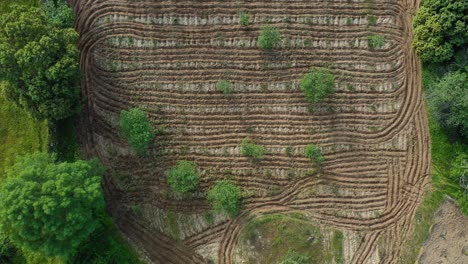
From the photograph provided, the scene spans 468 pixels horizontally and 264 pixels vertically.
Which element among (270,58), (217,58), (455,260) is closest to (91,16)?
(217,58)

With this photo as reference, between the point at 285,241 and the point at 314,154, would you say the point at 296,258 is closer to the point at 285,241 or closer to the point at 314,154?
the point at 285,241

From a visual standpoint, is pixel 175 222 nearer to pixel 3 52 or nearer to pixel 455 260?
pixel 3 52

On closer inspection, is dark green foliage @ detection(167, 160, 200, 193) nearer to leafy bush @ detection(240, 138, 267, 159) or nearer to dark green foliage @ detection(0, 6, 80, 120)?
leafy bush @ detection(240, 138, 267, 159)

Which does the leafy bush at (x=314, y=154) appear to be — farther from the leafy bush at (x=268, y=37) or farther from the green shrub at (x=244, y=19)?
the green shrub at (x=244, y=19)

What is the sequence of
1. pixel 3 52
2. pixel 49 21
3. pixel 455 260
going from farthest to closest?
pixel 455 260 < pixel 49 21 < pixel 3 52

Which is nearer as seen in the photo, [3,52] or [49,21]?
[3,52]

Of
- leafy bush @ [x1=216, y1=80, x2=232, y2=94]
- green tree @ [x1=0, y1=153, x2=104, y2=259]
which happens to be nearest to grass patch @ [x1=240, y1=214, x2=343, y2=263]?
leafy bush @ [x1=216, y1=80, x2=232, y2=94]
